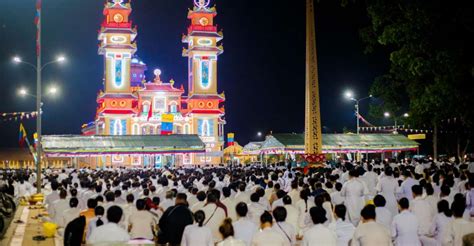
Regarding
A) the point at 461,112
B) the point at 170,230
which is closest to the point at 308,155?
the point at 461,112

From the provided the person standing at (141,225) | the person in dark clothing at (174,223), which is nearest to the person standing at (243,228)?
the person in dark clothing at (174,223)

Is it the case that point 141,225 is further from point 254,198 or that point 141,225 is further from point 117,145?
point 117,145

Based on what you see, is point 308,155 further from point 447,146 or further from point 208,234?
point 447,146

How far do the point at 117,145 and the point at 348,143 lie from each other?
20.0m

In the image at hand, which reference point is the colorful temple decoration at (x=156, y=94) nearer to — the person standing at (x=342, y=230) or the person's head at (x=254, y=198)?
the person's head at (x=254, y=198)

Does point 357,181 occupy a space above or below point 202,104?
below

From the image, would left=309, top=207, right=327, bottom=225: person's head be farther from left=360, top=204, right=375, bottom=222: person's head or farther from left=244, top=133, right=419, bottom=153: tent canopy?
left=244, top=133, right=419, bottom=153: tent canopy

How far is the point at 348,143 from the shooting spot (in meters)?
55.6

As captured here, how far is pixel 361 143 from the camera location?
184 ft

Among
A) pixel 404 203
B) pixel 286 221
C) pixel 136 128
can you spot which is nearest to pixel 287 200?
pixel 286 221

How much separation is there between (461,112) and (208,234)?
16.7 m

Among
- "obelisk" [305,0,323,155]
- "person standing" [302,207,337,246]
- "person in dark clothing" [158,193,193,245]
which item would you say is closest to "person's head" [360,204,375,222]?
"person standing" [302,207,337,246]

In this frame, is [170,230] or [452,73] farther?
[452,73]

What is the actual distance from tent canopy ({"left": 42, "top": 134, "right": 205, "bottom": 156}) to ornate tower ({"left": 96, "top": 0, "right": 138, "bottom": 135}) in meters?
18.2
